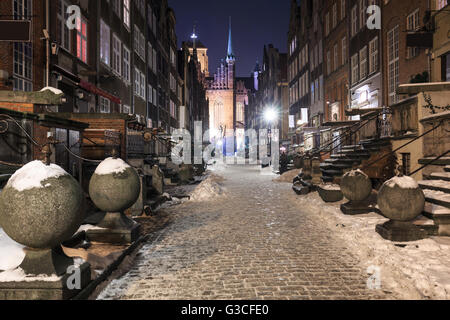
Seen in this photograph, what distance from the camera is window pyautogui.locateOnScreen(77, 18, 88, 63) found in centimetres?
1469

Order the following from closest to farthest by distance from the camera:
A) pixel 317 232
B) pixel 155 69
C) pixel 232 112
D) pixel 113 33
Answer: pixel 317 232 → pixel 113 33 → pixel 155 69 → pixel 232 112

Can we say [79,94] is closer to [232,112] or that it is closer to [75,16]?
[75,16]

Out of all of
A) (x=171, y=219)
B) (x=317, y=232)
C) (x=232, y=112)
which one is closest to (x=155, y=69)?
(x=171, y=219)

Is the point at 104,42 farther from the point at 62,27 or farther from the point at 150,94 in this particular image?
the point at 150,94

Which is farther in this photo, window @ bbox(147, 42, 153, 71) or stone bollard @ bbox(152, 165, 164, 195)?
window @ bbox(147, 42, 153, 71)

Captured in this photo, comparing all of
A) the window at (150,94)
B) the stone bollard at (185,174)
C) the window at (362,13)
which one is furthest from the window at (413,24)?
the window at (150,94)

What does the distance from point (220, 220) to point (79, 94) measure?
391 inches

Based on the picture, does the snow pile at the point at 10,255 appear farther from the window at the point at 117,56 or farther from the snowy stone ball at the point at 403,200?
the window at the point at 117,56

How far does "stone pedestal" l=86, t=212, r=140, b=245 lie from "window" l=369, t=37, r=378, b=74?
2020 centimetres

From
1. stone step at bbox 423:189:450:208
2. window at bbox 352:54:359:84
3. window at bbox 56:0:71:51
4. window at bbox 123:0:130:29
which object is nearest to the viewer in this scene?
stone step at bbox 423:189:450:208

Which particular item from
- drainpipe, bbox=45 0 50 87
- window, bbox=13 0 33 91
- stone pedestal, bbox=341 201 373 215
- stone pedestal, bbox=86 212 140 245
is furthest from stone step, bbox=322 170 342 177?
window, bbox=13 0 33 91

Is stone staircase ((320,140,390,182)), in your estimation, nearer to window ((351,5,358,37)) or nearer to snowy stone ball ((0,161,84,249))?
snowy stone ball ((0,161,84,249))

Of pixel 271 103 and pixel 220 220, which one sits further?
pixel 271 103

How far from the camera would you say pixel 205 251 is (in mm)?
5781
